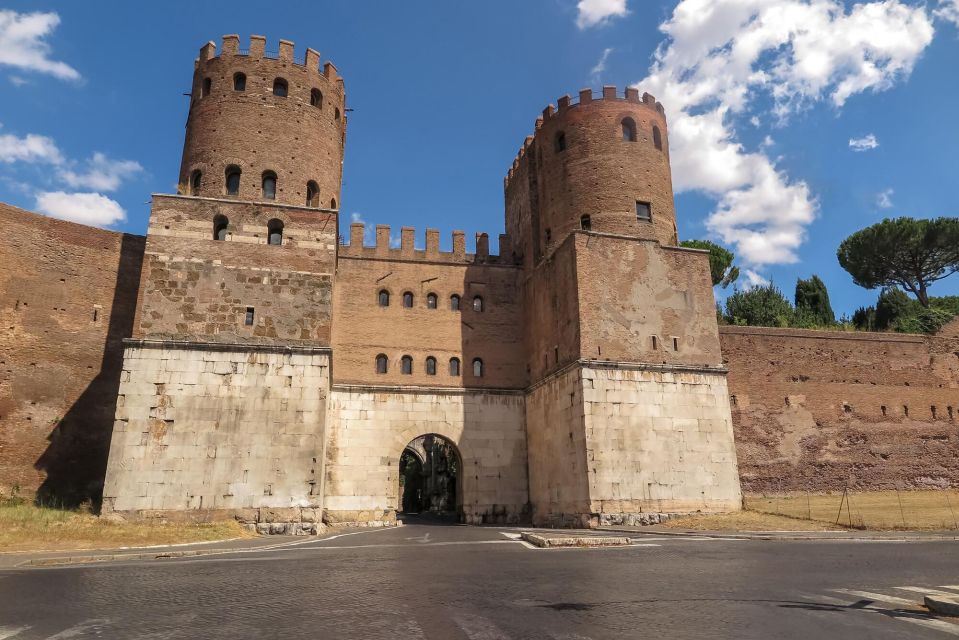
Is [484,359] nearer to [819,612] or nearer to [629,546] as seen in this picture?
[629,546]

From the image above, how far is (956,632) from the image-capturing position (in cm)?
464

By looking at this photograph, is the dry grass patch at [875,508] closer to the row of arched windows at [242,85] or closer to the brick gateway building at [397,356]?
the brick gateway building at [397,356]

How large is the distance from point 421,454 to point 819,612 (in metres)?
37.2

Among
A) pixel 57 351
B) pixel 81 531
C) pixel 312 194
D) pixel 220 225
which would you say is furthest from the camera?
pixel 312 194

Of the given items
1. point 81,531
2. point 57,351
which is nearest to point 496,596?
point 81,531

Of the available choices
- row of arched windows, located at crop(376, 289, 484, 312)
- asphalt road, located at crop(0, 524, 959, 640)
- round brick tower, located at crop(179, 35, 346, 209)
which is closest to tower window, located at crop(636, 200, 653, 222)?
row of arched windows, located at crop(376, 289, 484, 312)

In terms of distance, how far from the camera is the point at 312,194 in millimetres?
21969

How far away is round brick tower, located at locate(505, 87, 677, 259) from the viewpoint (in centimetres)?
2189

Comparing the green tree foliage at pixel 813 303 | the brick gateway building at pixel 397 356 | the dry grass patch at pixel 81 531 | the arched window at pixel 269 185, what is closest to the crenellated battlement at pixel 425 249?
the brick gateway building at pixel 397 356

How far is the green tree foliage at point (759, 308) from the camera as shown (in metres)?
38.4

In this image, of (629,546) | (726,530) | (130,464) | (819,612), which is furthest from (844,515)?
(130,464)

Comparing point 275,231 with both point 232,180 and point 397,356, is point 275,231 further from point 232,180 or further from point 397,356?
point 397,356

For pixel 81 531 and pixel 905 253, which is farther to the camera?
pixel 905 253

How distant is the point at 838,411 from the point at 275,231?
2059cm
